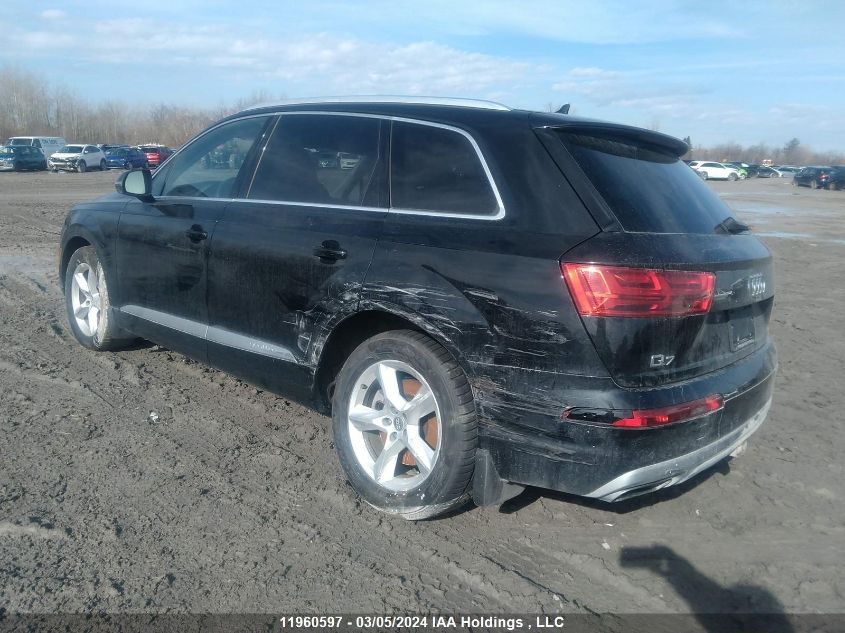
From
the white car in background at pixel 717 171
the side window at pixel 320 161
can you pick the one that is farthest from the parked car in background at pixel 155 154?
the side window at pixel 320 161

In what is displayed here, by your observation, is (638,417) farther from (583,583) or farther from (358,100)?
(358,100)

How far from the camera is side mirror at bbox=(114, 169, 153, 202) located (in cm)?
504

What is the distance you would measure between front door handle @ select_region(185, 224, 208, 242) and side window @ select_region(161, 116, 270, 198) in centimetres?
23

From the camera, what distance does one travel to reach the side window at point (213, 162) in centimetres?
451

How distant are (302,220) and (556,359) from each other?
1.64 m

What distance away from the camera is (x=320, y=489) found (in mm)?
3785

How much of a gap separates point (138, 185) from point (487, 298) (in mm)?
3029

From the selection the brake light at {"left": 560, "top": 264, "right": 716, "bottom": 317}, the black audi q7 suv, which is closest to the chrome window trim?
the black audi q7 suv

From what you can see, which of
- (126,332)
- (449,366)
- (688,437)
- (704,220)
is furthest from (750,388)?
(126,332)

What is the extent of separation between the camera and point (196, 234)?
446 centimetres

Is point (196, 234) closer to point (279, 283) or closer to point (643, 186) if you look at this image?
point (279, 283)

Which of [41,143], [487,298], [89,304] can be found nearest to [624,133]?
[487,298]

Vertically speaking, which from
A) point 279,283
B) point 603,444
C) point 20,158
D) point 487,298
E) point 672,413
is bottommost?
point 20,158

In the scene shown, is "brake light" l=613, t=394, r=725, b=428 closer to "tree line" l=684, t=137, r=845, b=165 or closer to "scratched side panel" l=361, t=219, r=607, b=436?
"scratched side panel" l=361, t=219, r=607, b=436
